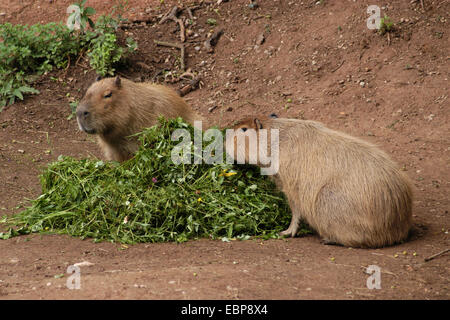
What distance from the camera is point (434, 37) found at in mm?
8289

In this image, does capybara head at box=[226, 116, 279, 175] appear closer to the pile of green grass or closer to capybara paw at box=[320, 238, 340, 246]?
the pile of green grass

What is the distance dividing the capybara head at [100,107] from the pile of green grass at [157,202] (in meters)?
0.60

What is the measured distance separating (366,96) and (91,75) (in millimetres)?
4615

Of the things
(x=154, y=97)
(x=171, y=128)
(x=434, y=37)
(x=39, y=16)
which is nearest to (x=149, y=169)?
(x=171, y=128)

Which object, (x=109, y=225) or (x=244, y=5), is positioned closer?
(x=109, y=225)

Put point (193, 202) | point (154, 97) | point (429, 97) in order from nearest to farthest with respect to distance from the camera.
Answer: point (193, 202)
point (154, 97)
point (429, 97)

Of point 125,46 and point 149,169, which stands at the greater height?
point 125,46

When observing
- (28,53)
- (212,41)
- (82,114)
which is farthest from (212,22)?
(82,114)

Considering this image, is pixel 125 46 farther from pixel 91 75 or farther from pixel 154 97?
pixel 154 97

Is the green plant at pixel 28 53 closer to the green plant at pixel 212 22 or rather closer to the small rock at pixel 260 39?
the green plant at pixel 212 22

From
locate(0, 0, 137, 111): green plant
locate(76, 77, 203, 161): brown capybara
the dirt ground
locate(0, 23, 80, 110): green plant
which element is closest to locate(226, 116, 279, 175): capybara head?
the dirt ground

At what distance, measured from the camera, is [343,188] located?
15.1 ft

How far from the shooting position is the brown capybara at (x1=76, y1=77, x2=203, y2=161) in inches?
236

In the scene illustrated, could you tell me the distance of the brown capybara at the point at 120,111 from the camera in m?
5.98
